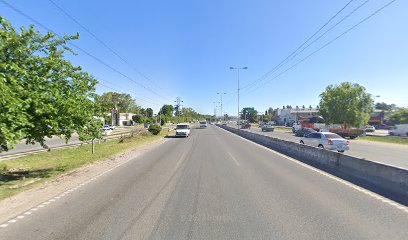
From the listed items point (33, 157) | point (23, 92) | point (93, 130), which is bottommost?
point (33, 157)

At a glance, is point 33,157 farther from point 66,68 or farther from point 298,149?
point 298,149

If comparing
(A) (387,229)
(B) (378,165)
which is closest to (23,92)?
(A) (387,229)

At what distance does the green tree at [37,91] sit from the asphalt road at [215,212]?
278cm

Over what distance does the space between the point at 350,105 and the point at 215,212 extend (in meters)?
58.6

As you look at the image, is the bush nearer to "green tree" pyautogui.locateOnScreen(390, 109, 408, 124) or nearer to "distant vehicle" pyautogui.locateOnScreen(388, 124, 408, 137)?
"distant vehicle" pyautogui.locateOnScreen(388, 124, 408, 137)

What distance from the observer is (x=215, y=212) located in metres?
6.88

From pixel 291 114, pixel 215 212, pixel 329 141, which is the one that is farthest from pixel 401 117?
pixel 215 212

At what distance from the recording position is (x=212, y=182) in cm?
1057

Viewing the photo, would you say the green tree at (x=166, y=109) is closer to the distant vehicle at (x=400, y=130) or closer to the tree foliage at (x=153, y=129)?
the tree foliage at (x=153, y=129)

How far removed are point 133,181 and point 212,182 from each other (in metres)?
2.73

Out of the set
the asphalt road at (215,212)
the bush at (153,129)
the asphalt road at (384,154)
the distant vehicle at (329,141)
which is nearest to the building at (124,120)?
the bush at (153,129)

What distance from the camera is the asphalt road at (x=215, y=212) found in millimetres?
5594

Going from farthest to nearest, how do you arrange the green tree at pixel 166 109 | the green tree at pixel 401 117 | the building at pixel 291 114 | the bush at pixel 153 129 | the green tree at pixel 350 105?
the green tree at pixel 166 109 → the building at pixel 291 114 → the green tree at pixel 401 117 → the green tree at pixel 350 105 → the bush at pixel 153 129

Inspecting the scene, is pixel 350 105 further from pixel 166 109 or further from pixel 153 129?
pixel 166 109
